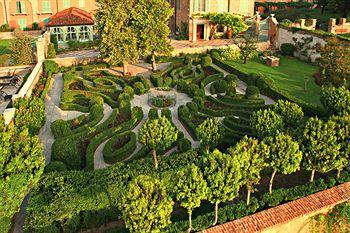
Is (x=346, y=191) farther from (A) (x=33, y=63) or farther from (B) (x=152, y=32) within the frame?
(A) (x=33, y=63)

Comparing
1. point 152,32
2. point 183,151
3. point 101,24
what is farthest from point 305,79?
point 101,24

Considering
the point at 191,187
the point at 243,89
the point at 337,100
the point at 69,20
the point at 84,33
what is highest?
the point at 69,20

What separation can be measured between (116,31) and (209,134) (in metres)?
20.2

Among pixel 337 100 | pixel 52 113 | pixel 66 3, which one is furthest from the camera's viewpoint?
pixel 66 3

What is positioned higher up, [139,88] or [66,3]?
[66,3]

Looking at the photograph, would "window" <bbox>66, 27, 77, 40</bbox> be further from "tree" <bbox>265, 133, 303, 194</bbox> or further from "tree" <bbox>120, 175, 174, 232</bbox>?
"tree" <bbox>120, 175, 174, 232</bbox>

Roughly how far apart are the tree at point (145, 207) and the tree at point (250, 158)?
4.21 metres

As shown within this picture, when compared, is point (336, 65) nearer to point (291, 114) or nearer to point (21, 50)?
point (291, 114)

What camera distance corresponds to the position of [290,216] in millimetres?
17562

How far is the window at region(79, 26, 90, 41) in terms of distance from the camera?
56094 mm

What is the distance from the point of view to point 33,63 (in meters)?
44.1

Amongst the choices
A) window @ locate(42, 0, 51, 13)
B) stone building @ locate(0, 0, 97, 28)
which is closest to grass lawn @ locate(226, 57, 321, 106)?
stone building @ locate(0, 0, 97, 28)

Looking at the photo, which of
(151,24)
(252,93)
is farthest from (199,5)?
(252,93)

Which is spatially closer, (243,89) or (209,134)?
(209,134)
